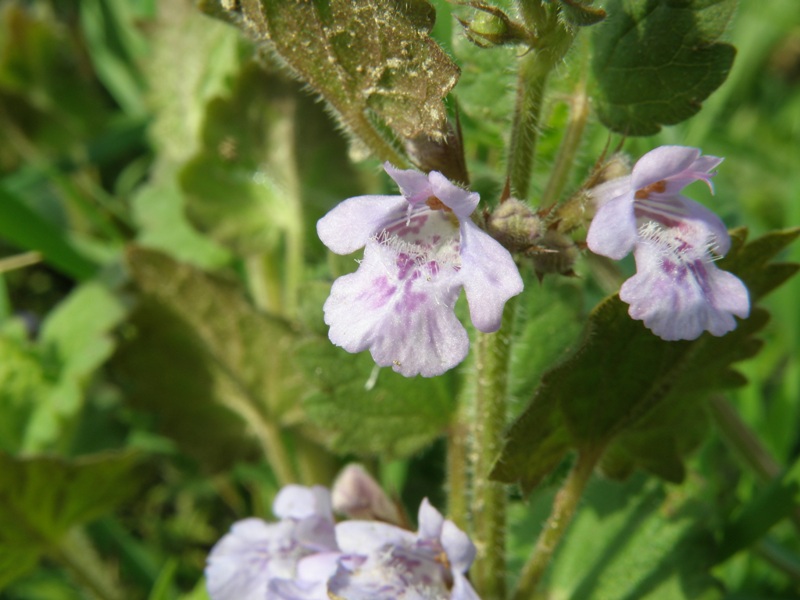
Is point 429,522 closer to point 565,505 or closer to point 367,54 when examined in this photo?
point 565,505

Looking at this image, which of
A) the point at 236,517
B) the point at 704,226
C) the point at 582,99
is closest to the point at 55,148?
the point at 236,517

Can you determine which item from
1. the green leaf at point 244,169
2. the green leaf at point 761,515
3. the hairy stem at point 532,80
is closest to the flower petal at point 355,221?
the hairy stem at point 532,80

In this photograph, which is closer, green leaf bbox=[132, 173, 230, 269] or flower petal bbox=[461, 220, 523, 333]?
flower petal bbox=[461, 220, 523, 333]

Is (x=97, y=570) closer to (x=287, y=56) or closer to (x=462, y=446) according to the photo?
(x=462, y=446)

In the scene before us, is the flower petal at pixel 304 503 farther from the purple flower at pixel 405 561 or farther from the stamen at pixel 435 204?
the stamen at pixel 435 204

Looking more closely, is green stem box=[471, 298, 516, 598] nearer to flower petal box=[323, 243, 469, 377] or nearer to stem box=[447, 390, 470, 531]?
stem box=[447, 390, 470, 531]

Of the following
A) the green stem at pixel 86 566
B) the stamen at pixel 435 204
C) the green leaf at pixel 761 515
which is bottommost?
the green stem at pixel 86 566

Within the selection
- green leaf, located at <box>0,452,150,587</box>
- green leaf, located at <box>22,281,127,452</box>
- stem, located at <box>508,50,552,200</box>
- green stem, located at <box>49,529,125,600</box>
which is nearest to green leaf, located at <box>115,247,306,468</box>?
green leaf, located at <box>22,281,127,452</box>
